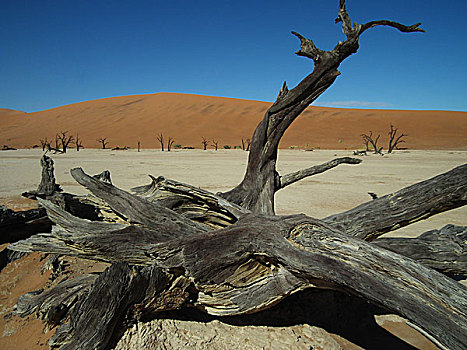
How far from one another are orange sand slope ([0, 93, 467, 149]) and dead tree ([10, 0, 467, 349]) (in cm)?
4089

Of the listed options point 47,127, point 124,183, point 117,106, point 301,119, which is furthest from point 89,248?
point 117,106

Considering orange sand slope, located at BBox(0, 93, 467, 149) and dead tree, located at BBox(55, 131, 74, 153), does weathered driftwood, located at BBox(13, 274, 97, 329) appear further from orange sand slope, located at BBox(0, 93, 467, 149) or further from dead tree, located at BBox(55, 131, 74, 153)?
orange sand slope, located at BBox(0, 93, 467, 149)

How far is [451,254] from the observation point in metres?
2.20

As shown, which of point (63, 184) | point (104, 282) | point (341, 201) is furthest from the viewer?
point (63, 184)

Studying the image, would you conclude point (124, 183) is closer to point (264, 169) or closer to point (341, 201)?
point (341, 201)

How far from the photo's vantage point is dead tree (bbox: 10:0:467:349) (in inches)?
61.9

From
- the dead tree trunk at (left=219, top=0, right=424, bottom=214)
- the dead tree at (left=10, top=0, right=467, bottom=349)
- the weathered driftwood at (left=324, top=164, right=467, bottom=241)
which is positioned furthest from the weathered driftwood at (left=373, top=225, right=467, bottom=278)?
the dead tree trunk at (left=219, top=0, right=424, bottom=214)

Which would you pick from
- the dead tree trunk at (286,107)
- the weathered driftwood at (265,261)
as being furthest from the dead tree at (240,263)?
the dead tree trunk at (286,107)

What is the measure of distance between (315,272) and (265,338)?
30.3 inches

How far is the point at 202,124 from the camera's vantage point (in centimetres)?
6184

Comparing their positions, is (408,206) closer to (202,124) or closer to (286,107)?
(286,107)

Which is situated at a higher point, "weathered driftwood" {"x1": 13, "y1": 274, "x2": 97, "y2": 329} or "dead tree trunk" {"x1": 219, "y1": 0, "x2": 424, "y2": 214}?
"dead tree trunk" {"x1": 219, "y1": 0, "x2": 424, "y2": 214}

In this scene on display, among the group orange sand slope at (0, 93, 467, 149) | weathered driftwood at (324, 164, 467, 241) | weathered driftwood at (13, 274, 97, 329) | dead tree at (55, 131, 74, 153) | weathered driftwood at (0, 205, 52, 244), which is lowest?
weathered driftwood at (13, 274, 97, 329)

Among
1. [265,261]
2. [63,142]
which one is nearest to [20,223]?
[265,261]
